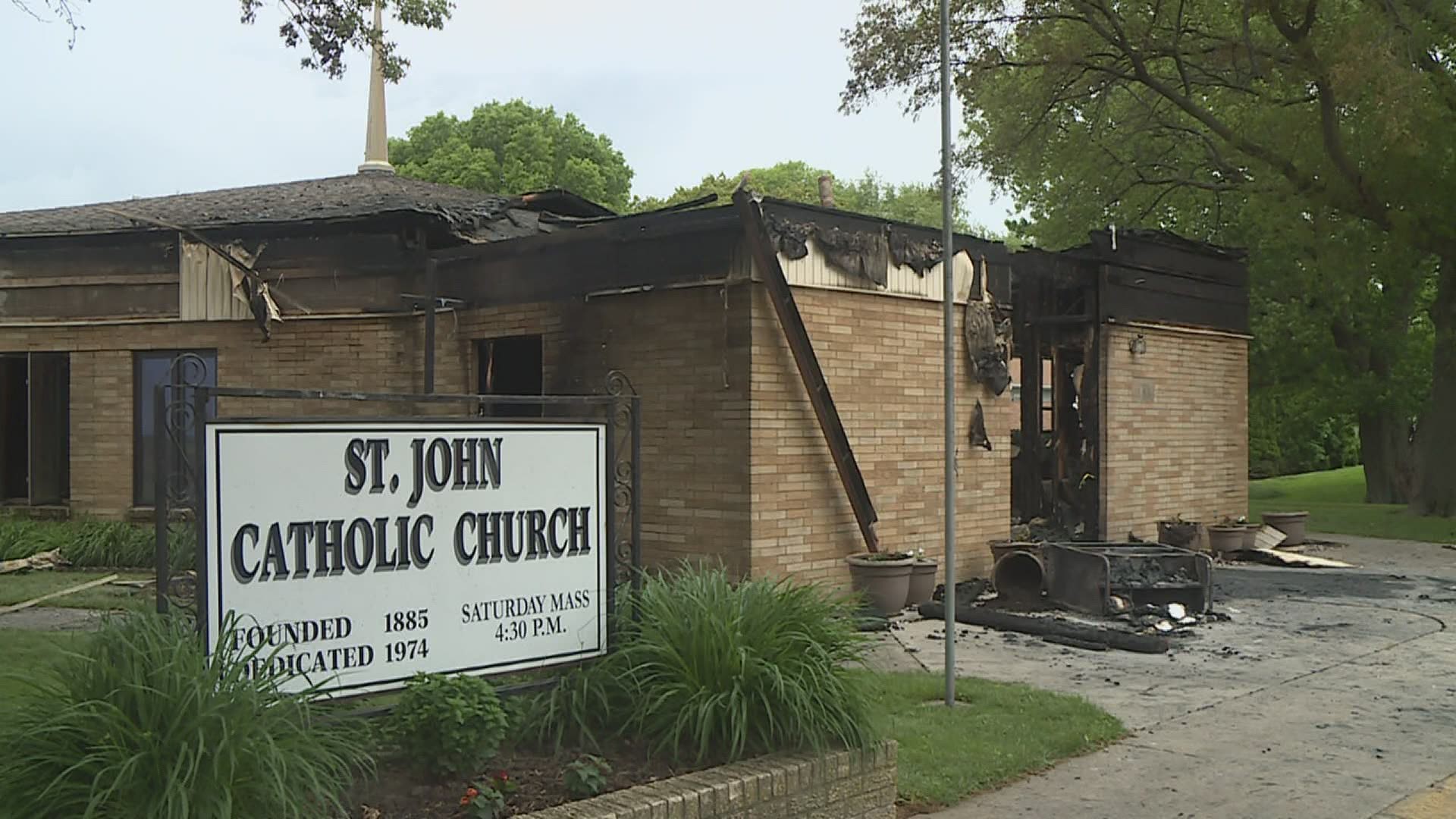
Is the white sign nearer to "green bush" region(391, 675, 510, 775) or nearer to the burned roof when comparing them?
"green bush" region(391, 675, 510, 775)

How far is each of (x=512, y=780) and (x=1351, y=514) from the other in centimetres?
2233

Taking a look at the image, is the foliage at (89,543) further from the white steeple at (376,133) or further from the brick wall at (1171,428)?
the brick wall at (1171,428)

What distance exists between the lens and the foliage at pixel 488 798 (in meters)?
4.58

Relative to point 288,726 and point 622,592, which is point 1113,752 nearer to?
point 622,592

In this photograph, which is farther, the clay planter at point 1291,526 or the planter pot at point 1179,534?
the clay planter at point 1291,526

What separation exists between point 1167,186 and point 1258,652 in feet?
62.6

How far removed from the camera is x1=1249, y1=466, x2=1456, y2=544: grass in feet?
68.2

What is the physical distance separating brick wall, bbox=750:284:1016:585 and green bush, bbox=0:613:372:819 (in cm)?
702

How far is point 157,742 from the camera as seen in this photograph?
396 cm

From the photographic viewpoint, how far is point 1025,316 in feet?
51.9

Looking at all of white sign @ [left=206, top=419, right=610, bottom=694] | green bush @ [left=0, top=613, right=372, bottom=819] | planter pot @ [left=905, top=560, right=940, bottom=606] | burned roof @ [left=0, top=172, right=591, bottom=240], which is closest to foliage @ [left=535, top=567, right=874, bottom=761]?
white sign @ [left=206, top=419, right=610, bottom=694]

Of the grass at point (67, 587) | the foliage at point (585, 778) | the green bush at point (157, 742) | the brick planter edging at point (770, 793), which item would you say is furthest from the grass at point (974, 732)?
the grass at point (67, 587)

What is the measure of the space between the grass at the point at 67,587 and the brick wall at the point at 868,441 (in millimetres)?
5387

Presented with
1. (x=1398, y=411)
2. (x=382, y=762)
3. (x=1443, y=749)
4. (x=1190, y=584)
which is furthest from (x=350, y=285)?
(x=1398, y=411)
